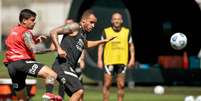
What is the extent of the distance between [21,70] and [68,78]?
1194 millimetres

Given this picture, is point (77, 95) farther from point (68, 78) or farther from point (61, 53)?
point (61, 53)

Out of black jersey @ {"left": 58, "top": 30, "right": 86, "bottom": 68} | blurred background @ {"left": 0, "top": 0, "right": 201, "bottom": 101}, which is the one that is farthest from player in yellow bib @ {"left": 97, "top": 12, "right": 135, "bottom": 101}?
black jersey @ {"left": 58, "top": 30, "right": 86, "bottom": 68}

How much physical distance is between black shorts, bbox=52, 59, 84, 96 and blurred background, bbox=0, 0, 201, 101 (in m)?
9.24

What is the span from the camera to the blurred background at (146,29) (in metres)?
29.7

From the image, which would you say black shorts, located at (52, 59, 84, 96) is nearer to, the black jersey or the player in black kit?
the player in black kit

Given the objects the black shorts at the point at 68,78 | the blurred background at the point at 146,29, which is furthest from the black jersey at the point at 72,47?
the blurred background at the point at 146,29

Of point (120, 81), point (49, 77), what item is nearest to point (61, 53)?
point (49, 77)

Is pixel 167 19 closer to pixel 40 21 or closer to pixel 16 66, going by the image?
pixel 40 21

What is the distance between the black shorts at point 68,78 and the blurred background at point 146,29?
9.24 meters

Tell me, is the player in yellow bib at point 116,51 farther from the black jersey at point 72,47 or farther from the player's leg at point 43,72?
the black jersey at point 72,47

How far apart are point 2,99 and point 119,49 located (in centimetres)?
313

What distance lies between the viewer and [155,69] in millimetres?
30531

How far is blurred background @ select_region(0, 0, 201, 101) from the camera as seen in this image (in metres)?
29.7

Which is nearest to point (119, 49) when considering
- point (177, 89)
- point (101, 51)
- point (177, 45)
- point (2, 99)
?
point (101, 51)
